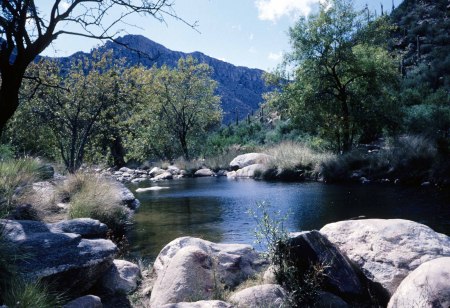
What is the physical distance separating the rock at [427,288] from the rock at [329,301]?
666 mm

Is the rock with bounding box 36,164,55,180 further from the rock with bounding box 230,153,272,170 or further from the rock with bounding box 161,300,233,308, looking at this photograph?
the rock with bounding box 230,153,272,170

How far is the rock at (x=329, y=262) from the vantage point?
452 centimetres

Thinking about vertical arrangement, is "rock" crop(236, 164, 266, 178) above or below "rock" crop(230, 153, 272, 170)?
below

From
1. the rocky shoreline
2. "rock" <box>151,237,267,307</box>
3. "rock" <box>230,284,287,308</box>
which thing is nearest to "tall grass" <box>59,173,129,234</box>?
the rocky shoreline

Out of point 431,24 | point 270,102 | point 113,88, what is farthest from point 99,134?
point 431,24

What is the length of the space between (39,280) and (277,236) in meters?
2.72

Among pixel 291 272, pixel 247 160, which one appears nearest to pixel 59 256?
pixel 291 272

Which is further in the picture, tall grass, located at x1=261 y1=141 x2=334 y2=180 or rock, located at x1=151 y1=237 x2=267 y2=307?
tall grass, located at x1=261 y1=141 x2=334 y2=180

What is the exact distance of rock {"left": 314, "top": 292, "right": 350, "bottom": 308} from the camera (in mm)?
4297

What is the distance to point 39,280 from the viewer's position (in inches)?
153

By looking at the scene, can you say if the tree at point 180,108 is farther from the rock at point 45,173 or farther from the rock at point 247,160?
the rock at point 45,173

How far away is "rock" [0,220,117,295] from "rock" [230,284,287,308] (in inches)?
69.4

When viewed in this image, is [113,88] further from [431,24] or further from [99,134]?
[431,24]

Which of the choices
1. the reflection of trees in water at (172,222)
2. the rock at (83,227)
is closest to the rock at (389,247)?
the reflection of trees in water at (172,222)
